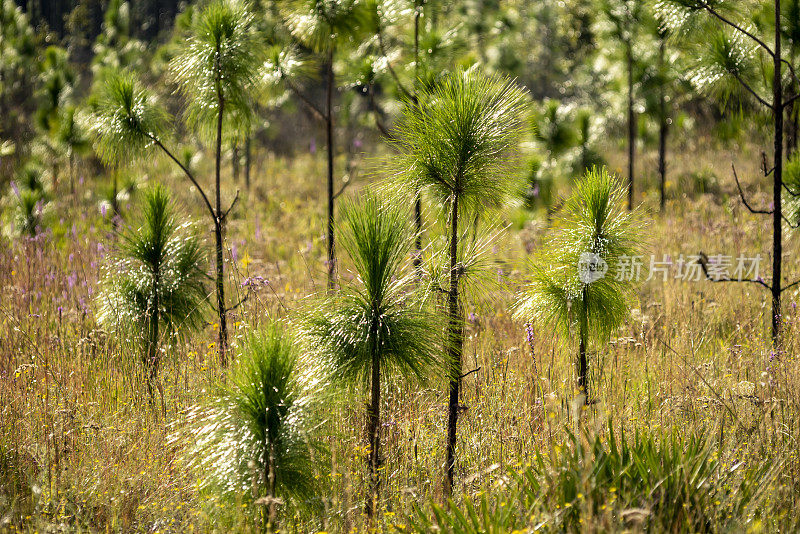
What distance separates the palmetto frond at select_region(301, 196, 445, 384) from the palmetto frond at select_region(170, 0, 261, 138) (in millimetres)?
1881

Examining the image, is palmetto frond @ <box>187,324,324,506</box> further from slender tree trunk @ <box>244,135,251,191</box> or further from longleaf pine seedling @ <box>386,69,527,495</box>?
slender tree trunk @ <box>244,135,251,191</box>

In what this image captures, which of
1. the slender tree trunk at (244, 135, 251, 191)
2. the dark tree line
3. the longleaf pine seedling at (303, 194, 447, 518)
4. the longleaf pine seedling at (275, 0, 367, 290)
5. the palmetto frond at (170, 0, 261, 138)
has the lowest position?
the longleaf pine seedling at (303, 194, 447, 518)

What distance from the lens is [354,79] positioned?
5.18 m

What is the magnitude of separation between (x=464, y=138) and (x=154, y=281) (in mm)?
2090

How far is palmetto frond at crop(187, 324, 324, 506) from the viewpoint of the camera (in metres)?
2.23

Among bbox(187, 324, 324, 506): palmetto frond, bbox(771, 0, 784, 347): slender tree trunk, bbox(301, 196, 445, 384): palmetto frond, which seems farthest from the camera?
bbox(771, 0, 784, 347): slender tree trunk

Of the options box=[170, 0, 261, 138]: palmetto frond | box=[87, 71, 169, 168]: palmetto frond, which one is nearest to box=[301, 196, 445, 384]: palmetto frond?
box=[170, 0, 261, 138]: palmetto frond

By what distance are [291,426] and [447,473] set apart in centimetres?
78

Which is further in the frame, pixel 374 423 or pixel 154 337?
pixel 154 337

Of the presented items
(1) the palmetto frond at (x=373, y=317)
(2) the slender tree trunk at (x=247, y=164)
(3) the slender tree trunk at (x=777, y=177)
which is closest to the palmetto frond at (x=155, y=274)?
(1) the palmetto frond at (x=373, y=317)

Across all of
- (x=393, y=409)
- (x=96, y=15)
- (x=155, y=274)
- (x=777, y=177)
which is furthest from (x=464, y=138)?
(x=96, y=15)

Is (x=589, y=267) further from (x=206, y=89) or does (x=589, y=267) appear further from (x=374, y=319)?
(x=206, y=89)
